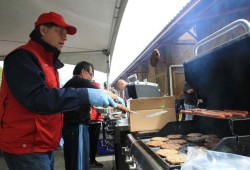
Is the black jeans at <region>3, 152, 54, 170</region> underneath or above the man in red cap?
underneath

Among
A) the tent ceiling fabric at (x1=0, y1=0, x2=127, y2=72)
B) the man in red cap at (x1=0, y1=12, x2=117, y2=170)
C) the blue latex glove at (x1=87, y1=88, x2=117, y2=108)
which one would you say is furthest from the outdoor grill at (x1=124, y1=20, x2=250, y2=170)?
the tent ceiling fabric at (x1=0, y1=0, x2=127, y2=72)

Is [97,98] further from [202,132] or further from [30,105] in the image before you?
[202,132]

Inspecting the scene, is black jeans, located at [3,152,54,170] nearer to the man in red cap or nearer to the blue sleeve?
Answer: the man in red cap

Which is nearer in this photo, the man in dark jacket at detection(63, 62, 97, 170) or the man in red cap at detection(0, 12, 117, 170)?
the man in red cap at detection(0, 12, 117, 170)

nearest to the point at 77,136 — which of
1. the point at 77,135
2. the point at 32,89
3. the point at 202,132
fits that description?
the point at 77,135

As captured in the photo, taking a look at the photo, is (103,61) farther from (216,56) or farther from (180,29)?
(216,56)

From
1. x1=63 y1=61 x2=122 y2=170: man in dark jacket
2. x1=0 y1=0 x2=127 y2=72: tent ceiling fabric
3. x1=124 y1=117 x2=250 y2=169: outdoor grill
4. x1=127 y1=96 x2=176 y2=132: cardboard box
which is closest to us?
x1=124 y1=117 x2=250 y2=169: outdoor grill

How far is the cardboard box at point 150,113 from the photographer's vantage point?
2.12 meters

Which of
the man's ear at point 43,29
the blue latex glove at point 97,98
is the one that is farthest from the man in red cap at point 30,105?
the man's ear at point 43,29

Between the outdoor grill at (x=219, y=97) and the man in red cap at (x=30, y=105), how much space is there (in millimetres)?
536

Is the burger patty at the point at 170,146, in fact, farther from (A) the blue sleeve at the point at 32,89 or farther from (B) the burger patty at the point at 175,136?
(A) the blue sleeve at the point at 32,89

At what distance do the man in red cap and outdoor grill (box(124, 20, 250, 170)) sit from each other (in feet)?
1.76

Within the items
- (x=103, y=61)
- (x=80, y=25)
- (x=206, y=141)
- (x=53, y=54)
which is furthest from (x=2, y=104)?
(x=103, y=61)

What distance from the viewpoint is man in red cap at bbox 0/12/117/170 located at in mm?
1357
